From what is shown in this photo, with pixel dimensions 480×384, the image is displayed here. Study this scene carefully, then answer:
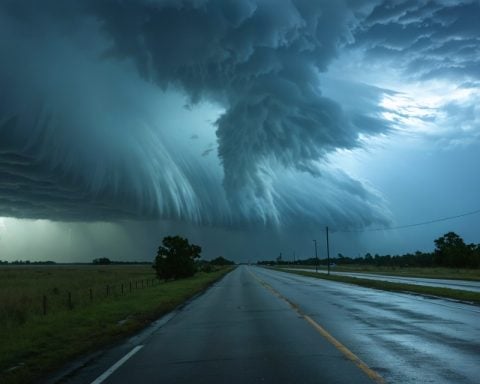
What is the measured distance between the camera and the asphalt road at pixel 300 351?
8.66 m

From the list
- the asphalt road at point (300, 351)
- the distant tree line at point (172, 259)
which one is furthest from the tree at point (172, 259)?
the asphalt road at point (300, 351)

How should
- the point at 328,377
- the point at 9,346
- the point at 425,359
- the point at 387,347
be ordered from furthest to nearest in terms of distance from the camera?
the point at 9,346
the point at 387,347
the point at 425,359
the point at 328,377

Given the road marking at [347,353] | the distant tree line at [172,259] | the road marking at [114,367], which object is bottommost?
the road marking at [114,367]

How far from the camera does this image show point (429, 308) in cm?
2181

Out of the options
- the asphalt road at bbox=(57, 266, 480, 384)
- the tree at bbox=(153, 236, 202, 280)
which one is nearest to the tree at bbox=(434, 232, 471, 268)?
the tree at bbox=(153, 236, 202, 280)

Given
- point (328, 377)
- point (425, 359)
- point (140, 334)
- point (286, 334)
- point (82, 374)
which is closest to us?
point (328, 377)

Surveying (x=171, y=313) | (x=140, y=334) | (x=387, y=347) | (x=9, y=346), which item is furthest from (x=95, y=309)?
(x=387, y=347)

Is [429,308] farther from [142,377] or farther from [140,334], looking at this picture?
[142,377]

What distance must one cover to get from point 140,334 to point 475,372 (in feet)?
29.5

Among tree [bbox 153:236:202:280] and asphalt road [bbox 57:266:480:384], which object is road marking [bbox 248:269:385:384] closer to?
asphalt road [bbox 57:266:480:384]

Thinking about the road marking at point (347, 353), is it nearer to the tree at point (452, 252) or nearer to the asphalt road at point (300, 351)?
the asphalt road at point (300, 351)

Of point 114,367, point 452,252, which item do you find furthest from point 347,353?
point 452,252

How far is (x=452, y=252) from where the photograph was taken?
123125 mm

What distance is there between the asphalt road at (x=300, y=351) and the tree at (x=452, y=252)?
10851 centimetres
